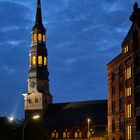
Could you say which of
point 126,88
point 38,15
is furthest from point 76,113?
point 126,88

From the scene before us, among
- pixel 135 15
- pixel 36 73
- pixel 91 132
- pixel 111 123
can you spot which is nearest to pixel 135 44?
pixel 135 15

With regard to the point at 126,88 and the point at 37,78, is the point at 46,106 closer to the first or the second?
the point at 37,78

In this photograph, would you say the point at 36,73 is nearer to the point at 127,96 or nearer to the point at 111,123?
the point at 111,123

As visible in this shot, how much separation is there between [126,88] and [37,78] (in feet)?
264

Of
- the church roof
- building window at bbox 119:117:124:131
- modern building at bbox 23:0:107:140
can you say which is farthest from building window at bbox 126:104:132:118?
modern building at bbox 23:0:107:140

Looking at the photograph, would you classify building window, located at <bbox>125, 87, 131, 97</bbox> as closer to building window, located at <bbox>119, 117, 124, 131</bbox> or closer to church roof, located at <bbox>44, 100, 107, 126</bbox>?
building window, located at <bbox>119, 117, 124, 131</bbox>

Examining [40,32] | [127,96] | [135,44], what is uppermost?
[40,32]

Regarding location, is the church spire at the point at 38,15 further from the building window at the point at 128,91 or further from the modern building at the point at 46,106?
the building window at the point at 128,91

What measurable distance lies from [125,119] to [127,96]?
186 inches

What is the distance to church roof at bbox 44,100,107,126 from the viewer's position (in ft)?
557

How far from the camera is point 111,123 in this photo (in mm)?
108500

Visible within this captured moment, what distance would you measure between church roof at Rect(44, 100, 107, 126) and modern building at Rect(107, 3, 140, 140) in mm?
58325

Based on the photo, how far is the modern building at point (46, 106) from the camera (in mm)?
171125

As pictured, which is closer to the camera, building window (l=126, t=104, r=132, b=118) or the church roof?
building window (l=126, t=104, r=132, b=118)
